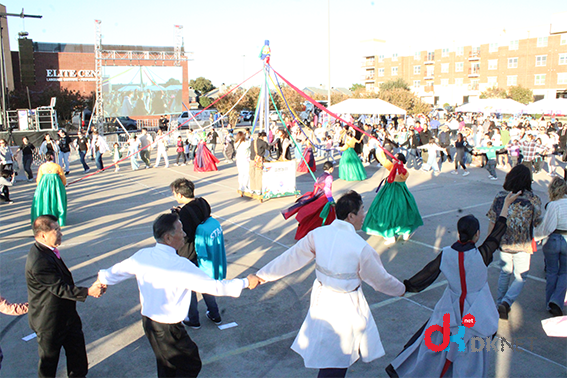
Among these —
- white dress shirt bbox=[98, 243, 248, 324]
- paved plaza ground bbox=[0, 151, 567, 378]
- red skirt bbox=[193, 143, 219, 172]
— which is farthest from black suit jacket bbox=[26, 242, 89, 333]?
red skirt bbox=[193, 143, 219, 172]

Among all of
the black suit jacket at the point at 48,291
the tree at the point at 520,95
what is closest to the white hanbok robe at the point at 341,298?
the black suit jacket at the point at 48,291

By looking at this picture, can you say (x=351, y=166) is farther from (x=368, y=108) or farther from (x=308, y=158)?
(x=368, y=108)

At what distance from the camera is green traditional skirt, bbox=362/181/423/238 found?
770 centimetres

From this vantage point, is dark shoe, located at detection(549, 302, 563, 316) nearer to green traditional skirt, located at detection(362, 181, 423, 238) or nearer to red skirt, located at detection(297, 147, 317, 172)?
green traditional skirt, located at detection(362, 181, 423, 238)

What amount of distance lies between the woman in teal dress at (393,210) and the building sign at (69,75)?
4316cm

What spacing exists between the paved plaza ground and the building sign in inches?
1465

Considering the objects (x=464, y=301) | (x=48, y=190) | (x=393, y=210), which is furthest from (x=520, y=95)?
(x=464, y=301)

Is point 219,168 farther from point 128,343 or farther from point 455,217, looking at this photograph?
point 128,343

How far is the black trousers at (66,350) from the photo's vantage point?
3.62 metres

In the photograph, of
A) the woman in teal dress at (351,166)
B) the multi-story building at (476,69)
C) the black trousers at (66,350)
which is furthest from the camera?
the multi-story building at (476,69)

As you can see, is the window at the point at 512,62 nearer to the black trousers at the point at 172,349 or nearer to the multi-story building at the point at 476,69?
the multi-story building at the point at 476,69

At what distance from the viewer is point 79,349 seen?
3.86 meters

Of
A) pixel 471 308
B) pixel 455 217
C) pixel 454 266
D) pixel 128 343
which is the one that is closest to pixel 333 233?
pixel 454 266

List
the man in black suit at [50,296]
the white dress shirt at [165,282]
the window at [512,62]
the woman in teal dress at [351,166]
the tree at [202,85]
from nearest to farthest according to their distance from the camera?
the white dress shirt at [165,282] < the man in black suit at [50,296] < the woman in teal dress at [351,166] < the window at [512,62] < the tree at [202,85]
